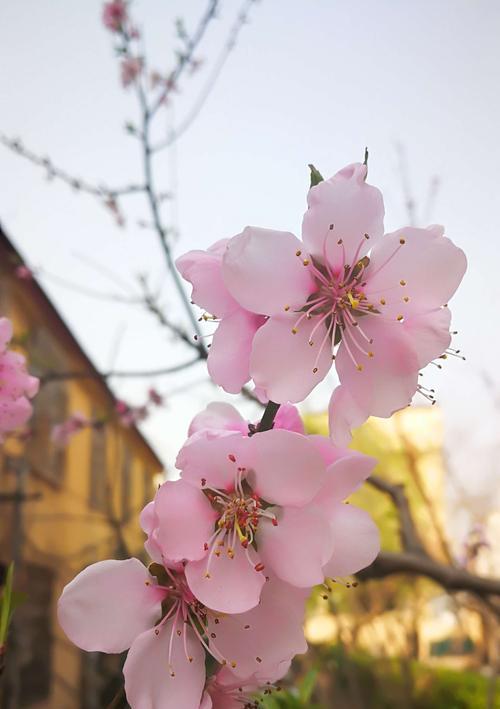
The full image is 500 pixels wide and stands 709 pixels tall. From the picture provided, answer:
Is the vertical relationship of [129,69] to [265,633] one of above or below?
above

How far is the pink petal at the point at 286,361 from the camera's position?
22.8 inches

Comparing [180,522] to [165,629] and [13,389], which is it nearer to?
[165,629]

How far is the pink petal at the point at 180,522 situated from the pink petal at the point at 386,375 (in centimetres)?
18

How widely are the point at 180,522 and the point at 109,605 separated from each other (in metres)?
0.11

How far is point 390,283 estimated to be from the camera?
0.62 m

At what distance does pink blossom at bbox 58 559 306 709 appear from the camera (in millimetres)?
563

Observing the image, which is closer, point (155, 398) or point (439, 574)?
point (439, 574)

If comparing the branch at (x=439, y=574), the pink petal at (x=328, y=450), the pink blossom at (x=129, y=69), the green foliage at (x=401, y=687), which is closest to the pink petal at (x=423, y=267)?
the pink petal at (x=328, y=450)

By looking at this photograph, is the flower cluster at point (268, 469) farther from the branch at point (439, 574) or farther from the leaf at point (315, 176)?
the branch at point (439, 574)

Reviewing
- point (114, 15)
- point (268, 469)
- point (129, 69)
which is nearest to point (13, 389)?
point (268, 469)

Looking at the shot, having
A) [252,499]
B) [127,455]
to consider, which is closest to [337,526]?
[252,499]

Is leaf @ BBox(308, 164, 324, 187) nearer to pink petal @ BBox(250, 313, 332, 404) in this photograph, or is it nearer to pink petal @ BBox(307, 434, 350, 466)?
pink petal @ BBox(250, 313, 332, 404)

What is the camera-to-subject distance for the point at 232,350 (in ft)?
1.96

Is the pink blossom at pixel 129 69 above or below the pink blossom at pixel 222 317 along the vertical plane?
above
